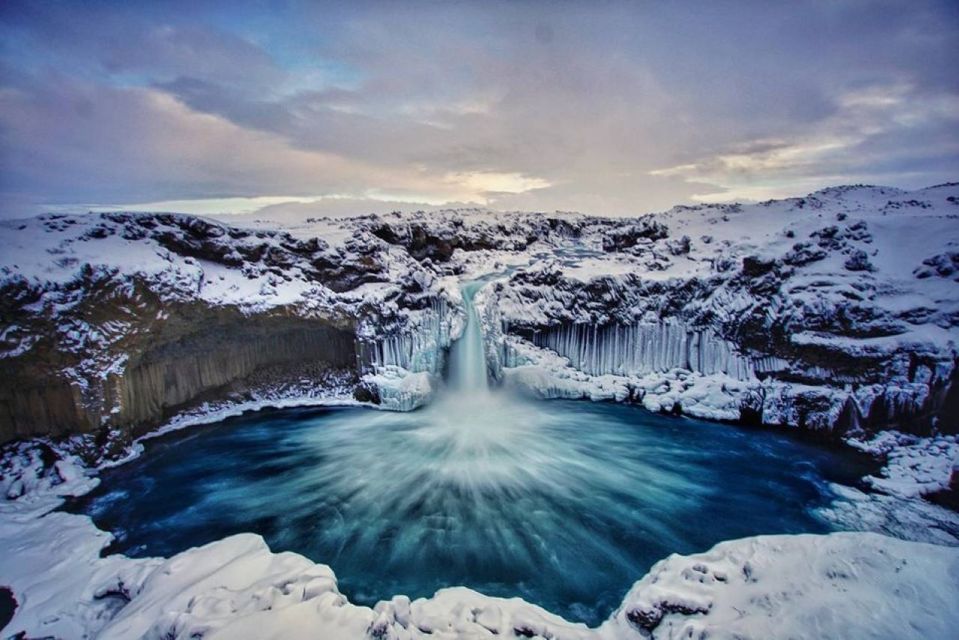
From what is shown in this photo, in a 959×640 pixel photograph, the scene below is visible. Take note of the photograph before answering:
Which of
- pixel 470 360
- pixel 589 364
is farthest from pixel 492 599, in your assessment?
pixel 589 364

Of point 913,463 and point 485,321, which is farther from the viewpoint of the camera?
point 485,321

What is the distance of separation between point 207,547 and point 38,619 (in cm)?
201

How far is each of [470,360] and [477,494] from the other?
591 cm

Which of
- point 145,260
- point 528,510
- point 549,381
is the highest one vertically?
point 145,260

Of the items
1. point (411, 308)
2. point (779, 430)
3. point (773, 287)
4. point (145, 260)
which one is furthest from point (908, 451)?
point (145, 260)

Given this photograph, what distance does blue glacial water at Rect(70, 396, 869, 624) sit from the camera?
25.3 feet

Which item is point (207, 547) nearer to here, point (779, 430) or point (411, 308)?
point (411, 308)

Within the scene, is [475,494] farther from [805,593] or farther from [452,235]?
[452,235]

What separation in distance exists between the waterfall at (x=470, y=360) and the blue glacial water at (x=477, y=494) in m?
1.48

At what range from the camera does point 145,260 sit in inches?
453

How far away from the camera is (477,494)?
31.7 ft

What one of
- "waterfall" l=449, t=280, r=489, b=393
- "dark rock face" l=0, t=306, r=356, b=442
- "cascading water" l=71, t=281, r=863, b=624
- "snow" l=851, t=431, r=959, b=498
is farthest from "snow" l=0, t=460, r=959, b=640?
"waterfall" l=449, t=280, r=489, b=393

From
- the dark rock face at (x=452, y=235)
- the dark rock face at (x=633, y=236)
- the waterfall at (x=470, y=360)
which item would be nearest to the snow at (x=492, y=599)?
the waterfall at (x=470, y=360)

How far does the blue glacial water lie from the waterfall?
4.86 feet
